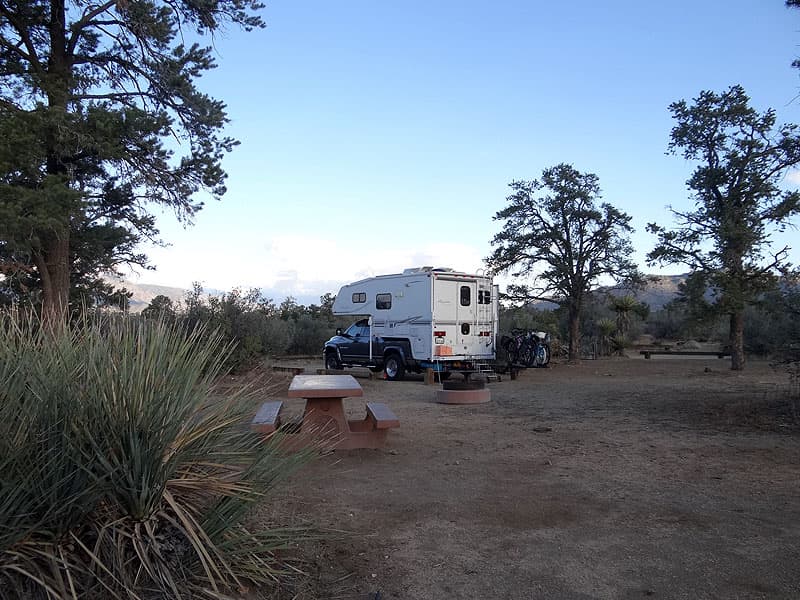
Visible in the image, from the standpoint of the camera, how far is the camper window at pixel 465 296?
16203 millimetres

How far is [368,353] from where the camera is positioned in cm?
1717

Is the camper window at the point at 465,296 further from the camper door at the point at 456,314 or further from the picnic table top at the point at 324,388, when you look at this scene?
the picnic table top at the point at 324,388

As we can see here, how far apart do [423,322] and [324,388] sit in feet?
28.0

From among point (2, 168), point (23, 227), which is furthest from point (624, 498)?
point (2, 168)

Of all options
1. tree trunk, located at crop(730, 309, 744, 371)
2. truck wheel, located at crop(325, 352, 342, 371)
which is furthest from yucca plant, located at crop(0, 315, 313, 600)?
tree trunk, located at crop(730, 309, 744, 371)

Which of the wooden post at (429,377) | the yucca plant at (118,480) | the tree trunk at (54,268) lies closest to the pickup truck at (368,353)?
the wooden post at (429,377)

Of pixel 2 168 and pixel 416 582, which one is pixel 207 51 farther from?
pixel 416 582

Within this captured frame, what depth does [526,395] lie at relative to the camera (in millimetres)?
12859

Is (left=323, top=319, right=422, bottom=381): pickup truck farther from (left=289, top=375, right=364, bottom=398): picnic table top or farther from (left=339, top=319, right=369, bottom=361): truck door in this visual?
(left=289, top=375, right=364, bottom=398): picnic table top

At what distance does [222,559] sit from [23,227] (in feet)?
32.6

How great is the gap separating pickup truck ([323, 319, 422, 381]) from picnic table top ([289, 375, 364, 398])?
780 centimetres

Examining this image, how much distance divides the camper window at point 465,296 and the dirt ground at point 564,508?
21.2 feet

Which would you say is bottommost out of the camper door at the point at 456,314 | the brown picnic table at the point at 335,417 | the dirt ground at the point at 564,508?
the dirt ground at the point at 564,508

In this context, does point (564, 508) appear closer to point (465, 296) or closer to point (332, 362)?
point (465, 296)
